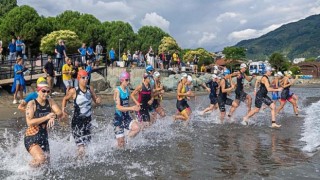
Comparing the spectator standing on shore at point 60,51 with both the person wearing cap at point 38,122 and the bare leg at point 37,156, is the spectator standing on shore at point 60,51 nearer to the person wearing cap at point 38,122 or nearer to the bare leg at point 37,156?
A: the person wearing cap at point 38,122

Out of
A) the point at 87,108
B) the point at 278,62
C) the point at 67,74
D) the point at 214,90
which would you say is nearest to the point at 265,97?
the point at 214,90

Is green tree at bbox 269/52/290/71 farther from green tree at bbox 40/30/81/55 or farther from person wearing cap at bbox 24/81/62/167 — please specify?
person wearing cap at bbox 24/81/62/167

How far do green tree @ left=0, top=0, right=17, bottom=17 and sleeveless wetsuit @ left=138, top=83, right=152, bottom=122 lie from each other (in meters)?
52.0

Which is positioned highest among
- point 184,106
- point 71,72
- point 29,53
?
point 29,53

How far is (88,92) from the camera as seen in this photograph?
637cm

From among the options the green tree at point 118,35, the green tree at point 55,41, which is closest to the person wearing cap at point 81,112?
the green tree at point 55,41

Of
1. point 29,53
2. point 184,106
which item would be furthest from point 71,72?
point 29,53

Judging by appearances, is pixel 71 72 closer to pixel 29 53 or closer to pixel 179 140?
pixel 179 140

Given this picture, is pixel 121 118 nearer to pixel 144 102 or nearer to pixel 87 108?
pixel 87 108

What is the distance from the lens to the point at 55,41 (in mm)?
41531

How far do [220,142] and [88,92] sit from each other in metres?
3.42

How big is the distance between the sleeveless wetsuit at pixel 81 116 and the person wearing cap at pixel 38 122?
769 mm

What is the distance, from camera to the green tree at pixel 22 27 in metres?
43.9

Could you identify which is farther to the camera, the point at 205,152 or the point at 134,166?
the point at 205,152
